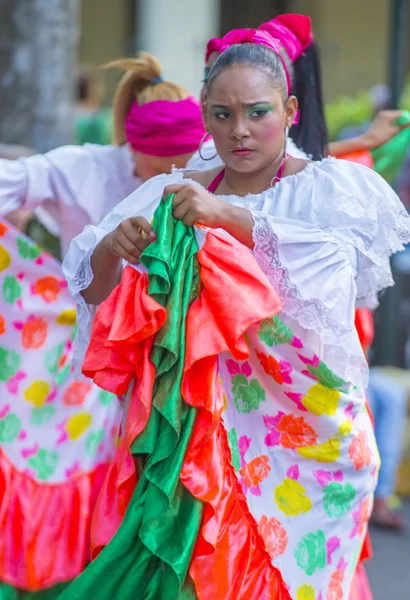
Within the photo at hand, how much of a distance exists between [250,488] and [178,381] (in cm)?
41

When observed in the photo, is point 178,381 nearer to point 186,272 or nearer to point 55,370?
point 186,272

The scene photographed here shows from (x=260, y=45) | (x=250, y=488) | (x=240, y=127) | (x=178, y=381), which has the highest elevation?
(x=260, y=45)

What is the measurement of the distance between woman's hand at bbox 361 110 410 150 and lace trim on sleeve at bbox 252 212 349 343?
58.0 inches

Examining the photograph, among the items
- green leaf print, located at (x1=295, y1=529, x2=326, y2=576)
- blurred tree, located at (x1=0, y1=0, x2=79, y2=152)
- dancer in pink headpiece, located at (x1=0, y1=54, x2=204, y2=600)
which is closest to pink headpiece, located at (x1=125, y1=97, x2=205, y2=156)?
dancer in pink headpiece, located at (x1=0, y1=54, x2=204, y2=600)

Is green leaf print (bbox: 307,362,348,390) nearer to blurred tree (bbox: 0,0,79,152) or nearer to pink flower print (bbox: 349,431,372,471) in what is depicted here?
pink flower print (bbox: 349,431,372,471)

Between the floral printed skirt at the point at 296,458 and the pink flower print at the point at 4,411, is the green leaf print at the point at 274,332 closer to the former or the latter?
the floral printed skirt at the point at 296,458

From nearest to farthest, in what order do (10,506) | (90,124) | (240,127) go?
(240,127) → (10,506) → (90,124)

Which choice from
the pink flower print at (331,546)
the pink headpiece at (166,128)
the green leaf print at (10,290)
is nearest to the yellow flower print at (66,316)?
the green leaf print at (10,290)

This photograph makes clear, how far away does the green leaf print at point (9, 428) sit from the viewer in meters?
3.46

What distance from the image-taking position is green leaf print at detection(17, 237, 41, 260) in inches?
140

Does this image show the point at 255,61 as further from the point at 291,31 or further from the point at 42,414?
the point at 42,414

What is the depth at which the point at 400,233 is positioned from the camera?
9.53 ft

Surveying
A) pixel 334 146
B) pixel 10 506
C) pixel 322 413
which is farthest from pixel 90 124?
pixel 322 413

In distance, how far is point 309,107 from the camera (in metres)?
3.55
